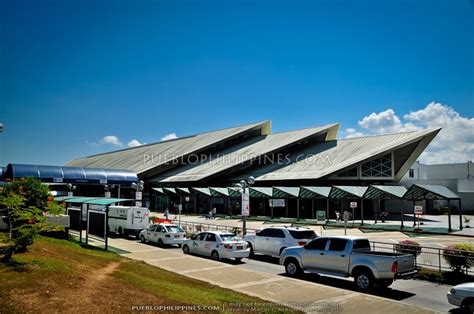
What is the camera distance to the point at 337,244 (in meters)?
15.0

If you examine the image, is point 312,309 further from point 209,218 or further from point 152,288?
point 209,218

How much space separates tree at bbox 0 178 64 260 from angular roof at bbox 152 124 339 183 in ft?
141

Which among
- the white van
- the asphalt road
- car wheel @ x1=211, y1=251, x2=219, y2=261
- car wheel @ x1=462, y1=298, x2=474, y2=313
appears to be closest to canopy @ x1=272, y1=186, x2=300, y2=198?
the white van

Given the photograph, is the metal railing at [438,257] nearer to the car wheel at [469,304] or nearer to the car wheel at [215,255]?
the car wheel at [469,304]

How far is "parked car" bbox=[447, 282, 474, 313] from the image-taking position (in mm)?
10242

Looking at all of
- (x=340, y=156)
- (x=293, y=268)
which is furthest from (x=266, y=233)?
(x=340, y=156)

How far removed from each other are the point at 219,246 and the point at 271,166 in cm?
4354

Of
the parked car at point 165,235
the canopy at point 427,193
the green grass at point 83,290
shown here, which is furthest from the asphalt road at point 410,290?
the canopy at point 427,193

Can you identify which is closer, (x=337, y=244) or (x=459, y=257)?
(x=337, y=244)

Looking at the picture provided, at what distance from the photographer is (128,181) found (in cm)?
6475

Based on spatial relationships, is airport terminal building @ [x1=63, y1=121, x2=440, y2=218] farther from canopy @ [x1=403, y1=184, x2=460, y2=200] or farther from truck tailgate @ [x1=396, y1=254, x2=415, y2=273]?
truck tailgate @ [x1=396, y1=254, x2=415, y2=273]

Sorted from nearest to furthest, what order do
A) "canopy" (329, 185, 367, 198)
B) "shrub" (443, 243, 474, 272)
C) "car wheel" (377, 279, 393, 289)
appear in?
"car wheel" (377, 279, 393, 289) < "shrub" (443, 243, 474, 272) < "canopy" (329, 185, 367, 198)

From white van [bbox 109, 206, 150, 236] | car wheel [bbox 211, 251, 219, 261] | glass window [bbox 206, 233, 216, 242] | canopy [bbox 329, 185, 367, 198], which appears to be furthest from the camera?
canopy [bbox 329, 185, 367, 198]

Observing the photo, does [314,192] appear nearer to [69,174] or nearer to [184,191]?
[184,191]
